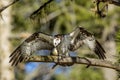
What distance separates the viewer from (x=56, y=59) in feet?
14.6

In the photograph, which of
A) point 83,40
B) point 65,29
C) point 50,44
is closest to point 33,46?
point 50,44

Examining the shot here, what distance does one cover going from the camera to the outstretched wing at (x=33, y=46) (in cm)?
471

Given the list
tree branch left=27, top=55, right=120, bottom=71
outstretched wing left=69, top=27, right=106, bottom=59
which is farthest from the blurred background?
tree branch left=27, top=55, right=120, bottom=71

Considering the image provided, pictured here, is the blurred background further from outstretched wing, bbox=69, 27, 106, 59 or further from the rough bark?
outstretched wing, bbox=69, 27, 106, 59

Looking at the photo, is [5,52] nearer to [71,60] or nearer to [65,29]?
[65,29]

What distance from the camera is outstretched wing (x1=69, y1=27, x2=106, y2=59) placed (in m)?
4.79

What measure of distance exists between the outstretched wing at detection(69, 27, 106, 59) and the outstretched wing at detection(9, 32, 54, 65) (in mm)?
190

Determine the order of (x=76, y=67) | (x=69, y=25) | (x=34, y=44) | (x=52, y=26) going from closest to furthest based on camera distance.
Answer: (x=34, y=44) → (x=76, y=67) → (x=69, y=25) → (x=52, y=26)

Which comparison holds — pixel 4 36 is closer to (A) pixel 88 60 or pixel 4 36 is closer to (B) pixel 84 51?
(B) pixel 84 51

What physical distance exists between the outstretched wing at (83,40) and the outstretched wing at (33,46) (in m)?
0.19

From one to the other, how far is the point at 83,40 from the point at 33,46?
0.44 meters

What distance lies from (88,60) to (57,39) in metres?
0.38

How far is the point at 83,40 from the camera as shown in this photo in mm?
4906

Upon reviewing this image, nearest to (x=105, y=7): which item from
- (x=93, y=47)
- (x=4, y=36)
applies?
(x=93, y=47)
